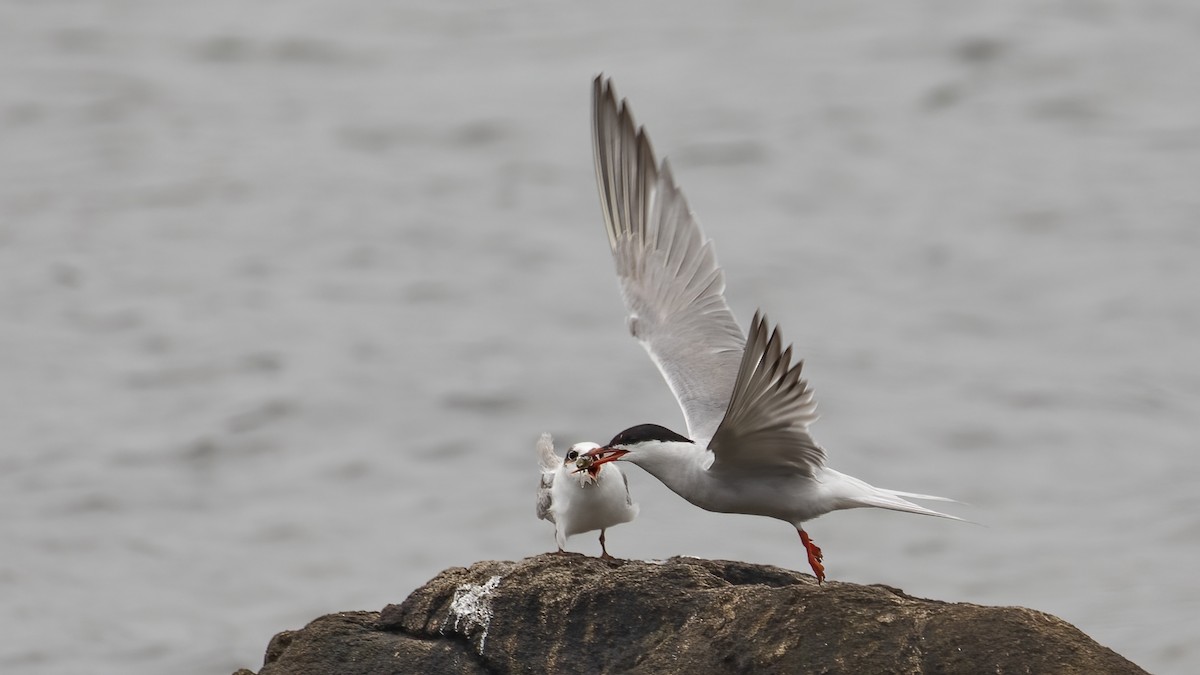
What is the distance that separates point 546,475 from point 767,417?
1.58 metres

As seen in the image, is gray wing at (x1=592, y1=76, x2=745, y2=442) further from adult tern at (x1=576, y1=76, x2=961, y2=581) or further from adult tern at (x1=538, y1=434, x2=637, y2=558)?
adult tern at (x1=538, y1=434, x2=637, y2=558)

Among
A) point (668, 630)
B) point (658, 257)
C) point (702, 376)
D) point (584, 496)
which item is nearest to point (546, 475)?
point (584, 496)

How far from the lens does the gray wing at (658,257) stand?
9797mm

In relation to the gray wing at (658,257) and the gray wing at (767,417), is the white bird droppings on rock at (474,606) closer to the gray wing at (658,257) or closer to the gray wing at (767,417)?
the gray wing at (767,417)

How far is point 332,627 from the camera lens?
716 centimetres

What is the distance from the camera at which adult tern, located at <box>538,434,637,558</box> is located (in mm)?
8125

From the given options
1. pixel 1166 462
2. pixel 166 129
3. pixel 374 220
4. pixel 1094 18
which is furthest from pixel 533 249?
pixel 1094 18

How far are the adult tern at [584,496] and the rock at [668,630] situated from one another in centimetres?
79

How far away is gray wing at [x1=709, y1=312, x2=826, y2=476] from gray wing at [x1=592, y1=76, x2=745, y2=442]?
1.69 meters

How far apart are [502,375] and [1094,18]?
16223 millimetres

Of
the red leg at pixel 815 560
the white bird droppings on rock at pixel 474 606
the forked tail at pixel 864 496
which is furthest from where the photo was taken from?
the forked tail at pixel 864 496

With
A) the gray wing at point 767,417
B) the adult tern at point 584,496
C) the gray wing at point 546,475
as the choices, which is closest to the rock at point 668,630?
the gray wing at point 767,417

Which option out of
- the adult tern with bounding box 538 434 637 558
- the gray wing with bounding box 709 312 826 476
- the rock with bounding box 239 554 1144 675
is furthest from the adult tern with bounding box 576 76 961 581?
the rock with bounding box 239 554 1144 675

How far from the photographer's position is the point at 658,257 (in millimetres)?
10422
